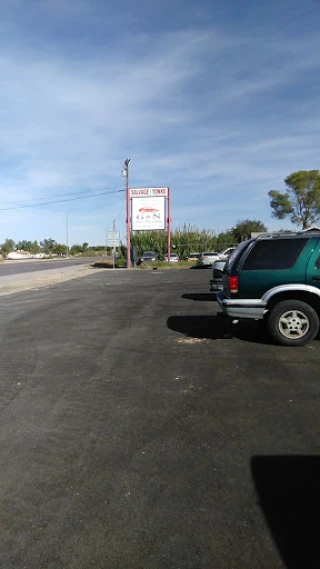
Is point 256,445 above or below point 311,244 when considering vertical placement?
below

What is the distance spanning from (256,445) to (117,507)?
1315mm

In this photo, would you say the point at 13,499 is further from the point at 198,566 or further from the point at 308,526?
the point at 308,526

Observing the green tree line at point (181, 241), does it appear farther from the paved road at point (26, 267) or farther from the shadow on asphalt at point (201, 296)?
the shadow on asphalt at point (201, 296)

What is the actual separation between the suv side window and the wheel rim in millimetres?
769

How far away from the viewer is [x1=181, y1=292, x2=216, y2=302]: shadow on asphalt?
13.0 m

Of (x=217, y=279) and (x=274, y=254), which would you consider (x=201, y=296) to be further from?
(x=274, y=254)

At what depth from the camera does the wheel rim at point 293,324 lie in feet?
21.6

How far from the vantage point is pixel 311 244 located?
6652 mm

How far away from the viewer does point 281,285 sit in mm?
6586

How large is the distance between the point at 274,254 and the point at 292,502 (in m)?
4.66

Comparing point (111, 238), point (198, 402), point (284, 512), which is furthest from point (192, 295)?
point (111, 238)

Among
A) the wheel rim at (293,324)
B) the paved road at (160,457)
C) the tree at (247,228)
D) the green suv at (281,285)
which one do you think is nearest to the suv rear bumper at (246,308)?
the green suv at (281,285)

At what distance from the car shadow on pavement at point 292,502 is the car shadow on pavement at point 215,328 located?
156 inches

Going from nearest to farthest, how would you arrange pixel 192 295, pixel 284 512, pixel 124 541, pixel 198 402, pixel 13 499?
pixel 124 541, pixel 284 512, pixel 13 499, pixel 198 402, pixel 192 295
